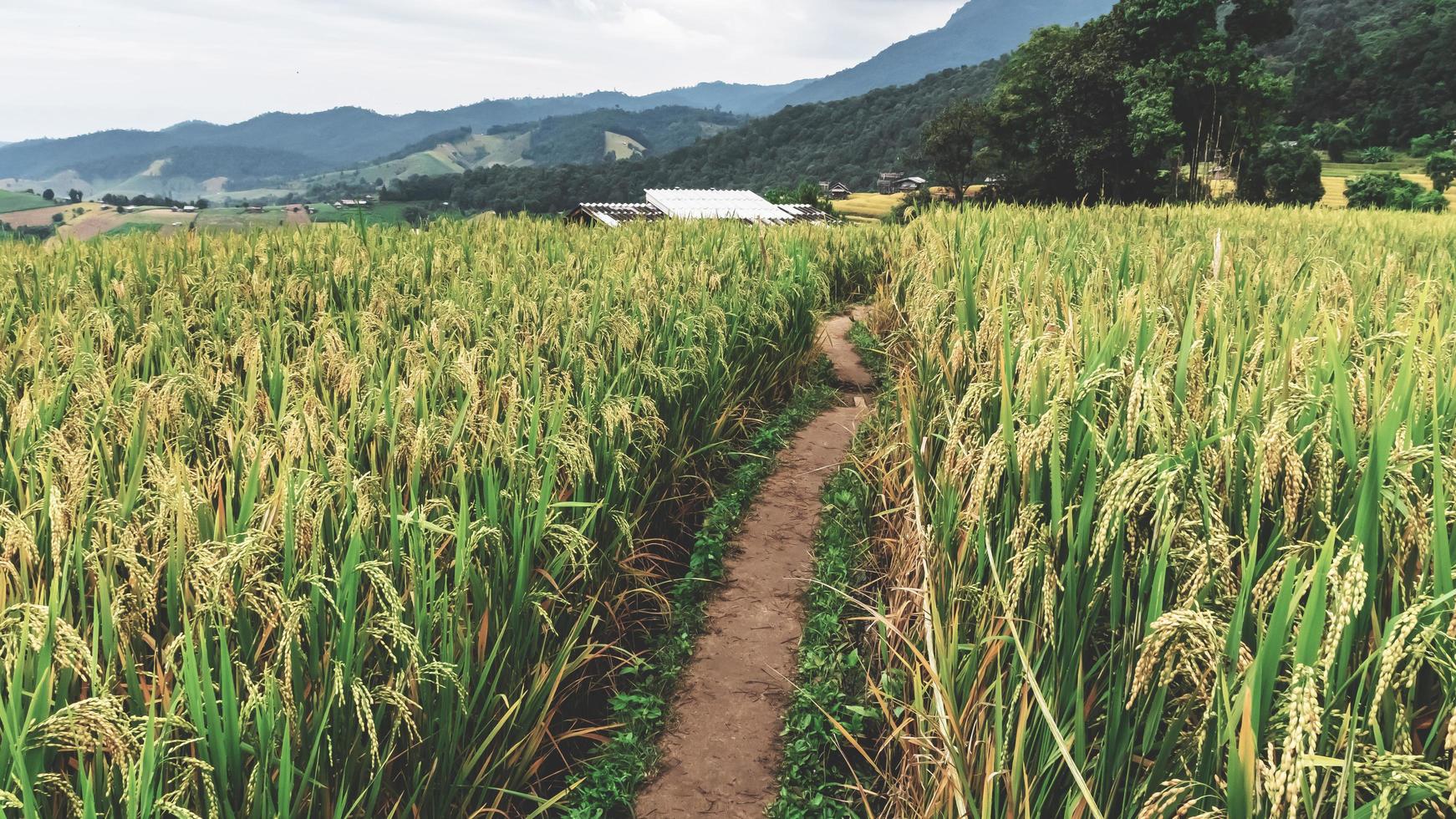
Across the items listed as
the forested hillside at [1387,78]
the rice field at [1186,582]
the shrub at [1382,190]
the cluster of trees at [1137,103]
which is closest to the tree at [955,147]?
the cluster of trees at [1137,103]

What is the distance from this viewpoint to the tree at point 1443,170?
4659cm

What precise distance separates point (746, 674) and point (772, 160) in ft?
377

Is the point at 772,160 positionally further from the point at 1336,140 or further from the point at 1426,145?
the point at 1426,145

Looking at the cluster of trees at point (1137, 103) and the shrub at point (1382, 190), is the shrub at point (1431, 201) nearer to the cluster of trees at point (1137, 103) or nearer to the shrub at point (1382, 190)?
the shrub at point (1382, 190)

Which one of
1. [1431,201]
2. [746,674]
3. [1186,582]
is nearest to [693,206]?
[746,674]

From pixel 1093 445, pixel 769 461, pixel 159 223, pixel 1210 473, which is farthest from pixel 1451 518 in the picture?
pixel 159 223

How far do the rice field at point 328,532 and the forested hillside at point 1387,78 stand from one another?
63139 mm

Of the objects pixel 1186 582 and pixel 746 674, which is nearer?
pixel 1186 582

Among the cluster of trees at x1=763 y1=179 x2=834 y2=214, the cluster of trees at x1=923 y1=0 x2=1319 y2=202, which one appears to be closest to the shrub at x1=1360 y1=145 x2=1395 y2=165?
the cluster of trees at x1=923 y1=0 x2=1319 y2=202

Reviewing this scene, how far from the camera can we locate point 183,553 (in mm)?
2062

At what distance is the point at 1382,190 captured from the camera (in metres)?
43.5

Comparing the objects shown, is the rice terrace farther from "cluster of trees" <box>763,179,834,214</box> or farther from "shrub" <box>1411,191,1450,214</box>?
"cluster of trees" <box>763,179,834,214</box>

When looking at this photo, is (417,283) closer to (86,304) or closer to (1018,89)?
(86,304)

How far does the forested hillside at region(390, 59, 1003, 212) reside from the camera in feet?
318
